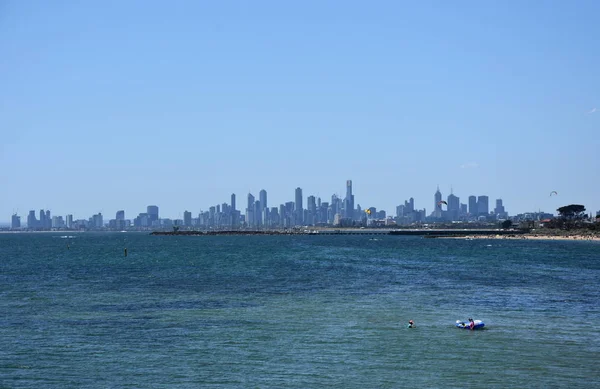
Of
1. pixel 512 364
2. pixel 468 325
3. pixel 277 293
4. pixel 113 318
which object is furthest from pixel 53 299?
pixel 512 364

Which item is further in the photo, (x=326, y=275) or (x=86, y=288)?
(x=326, y=275)

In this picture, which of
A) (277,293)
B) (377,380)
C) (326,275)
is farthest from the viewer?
(326,275)

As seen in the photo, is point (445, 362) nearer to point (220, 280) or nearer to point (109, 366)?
point (109, 366)

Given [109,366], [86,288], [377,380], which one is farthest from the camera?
[86,288]

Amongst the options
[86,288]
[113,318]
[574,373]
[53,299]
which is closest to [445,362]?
[574,373]

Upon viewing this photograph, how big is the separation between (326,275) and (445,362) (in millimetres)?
52973

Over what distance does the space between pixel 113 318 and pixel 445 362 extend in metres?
24.6

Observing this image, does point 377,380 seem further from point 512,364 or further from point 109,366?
point 109,366

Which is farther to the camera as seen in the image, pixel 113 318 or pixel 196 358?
pixel 113 318

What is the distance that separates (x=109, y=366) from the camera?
→ 3341 centimetres

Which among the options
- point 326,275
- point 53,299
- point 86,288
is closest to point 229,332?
point 53,299

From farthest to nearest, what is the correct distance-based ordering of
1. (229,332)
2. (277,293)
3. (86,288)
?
1. (86,288)
2. (277,293)
3. (229,332)

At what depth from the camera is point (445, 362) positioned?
3466cm

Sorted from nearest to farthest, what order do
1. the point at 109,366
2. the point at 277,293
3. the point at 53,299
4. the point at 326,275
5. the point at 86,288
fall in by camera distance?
the point at 109,366 < the point at 53,299 < the point at 277,293 < the point at 86,288 < the point at 326,275
